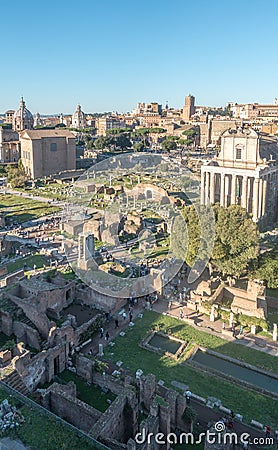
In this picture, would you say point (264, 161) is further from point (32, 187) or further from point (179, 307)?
point (32, 187)

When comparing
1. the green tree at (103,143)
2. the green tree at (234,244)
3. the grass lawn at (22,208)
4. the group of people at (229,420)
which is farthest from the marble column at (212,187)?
the green tree at (103,143)

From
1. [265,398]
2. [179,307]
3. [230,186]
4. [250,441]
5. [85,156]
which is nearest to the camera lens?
[250,441]

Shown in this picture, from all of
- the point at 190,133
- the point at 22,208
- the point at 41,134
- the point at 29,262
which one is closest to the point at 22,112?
the point at 41,134

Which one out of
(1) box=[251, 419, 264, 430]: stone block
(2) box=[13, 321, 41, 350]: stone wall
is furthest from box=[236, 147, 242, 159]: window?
(1) box=[251, 419, 264, 430]: stone block

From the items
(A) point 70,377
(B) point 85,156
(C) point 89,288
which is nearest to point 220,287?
(C) point 89,288

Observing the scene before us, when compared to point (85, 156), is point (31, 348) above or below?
below

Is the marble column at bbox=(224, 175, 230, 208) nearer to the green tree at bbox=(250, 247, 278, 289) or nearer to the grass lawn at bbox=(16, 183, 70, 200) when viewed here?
the green tree at bbox=(250, 247, 278, 289)
